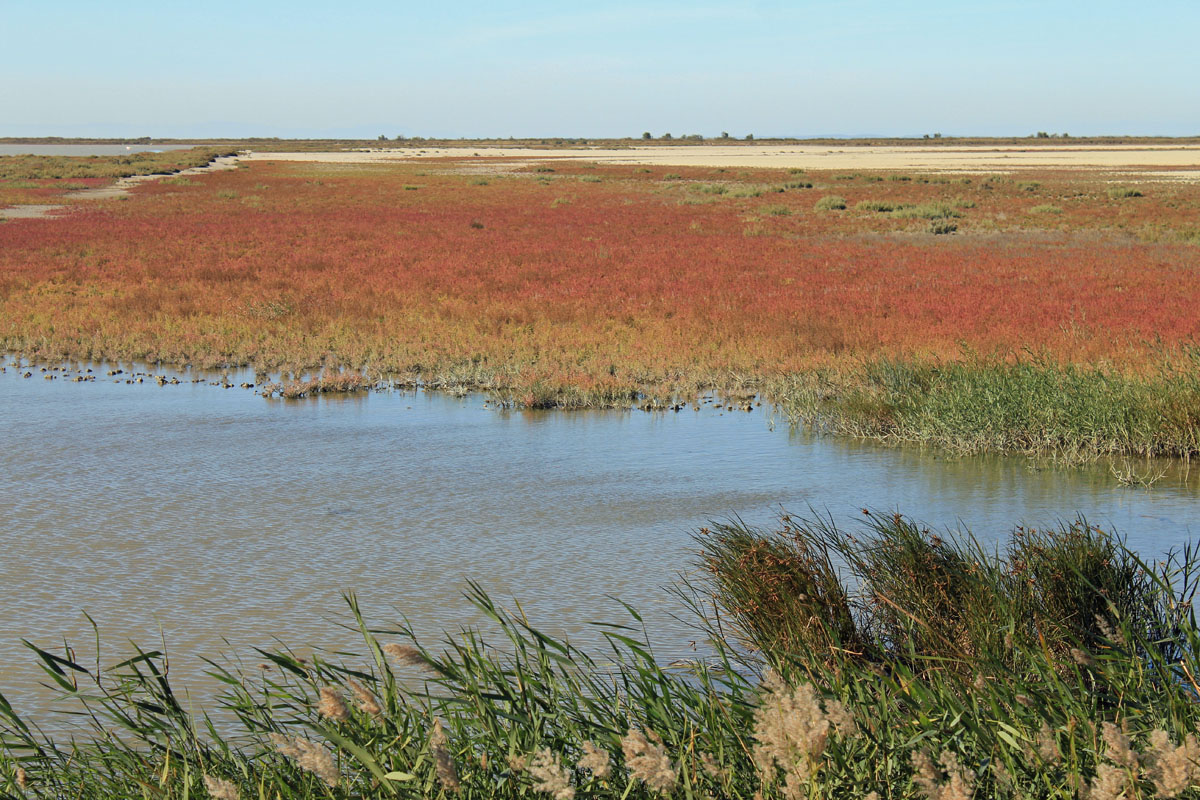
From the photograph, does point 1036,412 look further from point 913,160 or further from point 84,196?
point 913,160

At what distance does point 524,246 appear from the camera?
103ft

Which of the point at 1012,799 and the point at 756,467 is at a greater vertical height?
the point at 1012,799

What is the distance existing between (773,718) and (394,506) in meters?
7.19

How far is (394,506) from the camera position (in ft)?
31.8

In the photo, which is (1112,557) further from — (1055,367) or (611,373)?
(611,373)

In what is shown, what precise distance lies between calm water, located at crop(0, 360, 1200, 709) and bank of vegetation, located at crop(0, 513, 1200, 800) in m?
1.01

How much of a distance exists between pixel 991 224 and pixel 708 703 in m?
36.6

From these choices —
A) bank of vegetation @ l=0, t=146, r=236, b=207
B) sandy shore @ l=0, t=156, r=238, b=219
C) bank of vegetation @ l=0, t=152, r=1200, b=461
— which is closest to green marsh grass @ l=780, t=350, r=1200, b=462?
bank of vegetation @ l=0, t=152, r=1200, b=461

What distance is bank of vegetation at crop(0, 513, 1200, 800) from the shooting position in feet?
9.70

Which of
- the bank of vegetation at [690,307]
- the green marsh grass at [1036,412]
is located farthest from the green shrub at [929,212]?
the green marsh grass at [1036,412]

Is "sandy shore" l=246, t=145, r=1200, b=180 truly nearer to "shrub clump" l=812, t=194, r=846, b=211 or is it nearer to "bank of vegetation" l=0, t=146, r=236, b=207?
"bank of vegetation" l=0, t=146, r=236, b=207

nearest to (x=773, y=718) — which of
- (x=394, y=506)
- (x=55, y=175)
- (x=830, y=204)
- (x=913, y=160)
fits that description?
(x=394, y=506)

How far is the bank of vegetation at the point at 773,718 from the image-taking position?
2955mm

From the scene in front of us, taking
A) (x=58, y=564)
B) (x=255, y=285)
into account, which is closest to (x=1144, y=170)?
(x=255, y=285)
